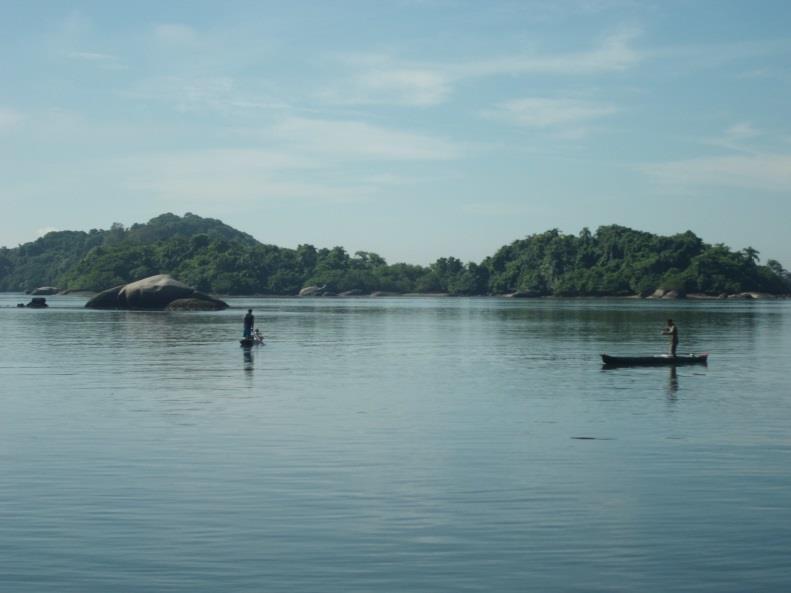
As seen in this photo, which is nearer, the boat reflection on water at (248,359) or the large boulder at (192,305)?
the boat reflection on water at (248,359)

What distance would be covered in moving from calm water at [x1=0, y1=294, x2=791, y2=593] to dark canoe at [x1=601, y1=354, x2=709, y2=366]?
3884mm

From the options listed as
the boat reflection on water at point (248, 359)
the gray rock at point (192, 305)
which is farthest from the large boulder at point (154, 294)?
the boat reflection on water at point (248, 359)

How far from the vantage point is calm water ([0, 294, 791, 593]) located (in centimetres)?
1382

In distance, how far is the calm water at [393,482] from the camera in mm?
13820

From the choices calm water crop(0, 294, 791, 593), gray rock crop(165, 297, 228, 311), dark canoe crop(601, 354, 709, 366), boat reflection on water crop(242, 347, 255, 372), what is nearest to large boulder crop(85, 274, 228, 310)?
gray rock crop(165, 297, 228, 311)

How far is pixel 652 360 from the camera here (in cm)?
4647

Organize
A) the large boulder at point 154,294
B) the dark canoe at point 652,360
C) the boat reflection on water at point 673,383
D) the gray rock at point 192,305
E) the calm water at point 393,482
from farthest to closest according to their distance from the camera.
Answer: the gray rock at point 192,305, the large boulder at point 154,294, the dark canoe at point 652,360, the boat reflection on water at point 673,383, the calm water at point 393,482

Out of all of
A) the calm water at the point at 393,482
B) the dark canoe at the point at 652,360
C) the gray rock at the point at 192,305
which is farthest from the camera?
the gray rock at the point at 192,305

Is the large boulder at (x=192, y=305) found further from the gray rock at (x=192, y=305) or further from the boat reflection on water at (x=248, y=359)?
the boat reflection on water at (x=248, y=359)

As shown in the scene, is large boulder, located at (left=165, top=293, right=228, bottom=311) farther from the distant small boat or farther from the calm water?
the distant small boat

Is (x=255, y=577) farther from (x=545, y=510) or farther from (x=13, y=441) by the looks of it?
(x=13, y=441)

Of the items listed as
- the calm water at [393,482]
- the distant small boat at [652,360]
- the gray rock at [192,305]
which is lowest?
the calm water at [393,482]

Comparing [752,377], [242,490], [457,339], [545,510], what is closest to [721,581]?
[545,510]

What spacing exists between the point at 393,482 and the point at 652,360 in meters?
29.2
